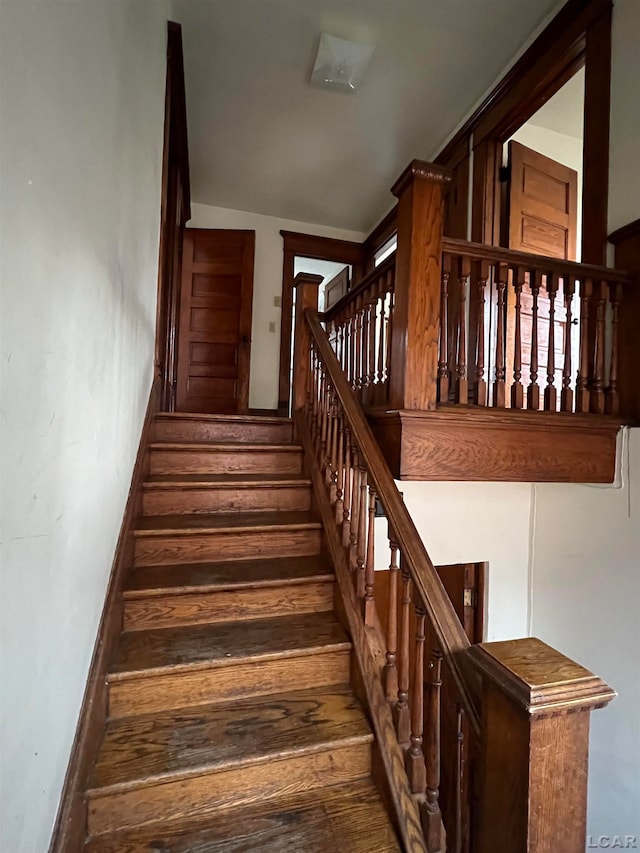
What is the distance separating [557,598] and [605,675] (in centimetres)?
45

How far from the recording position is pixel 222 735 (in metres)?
1.28

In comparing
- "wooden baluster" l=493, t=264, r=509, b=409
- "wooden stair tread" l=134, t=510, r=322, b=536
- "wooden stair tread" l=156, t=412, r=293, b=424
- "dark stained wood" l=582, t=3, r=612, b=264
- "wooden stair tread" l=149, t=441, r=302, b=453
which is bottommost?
"wooden stair tread" l=134, t=510, r=322, b=536

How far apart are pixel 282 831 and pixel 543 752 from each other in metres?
0.79

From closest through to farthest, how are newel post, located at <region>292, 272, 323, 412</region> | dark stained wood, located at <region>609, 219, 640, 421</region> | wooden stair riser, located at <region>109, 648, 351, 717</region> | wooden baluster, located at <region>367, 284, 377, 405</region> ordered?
1. wooden stair riser, located at <region>109, 648, 351, 717</region>
2. dark stained wood, located at <region>609, 219, 640, 421</region>
3. wooden baluster, located at <region>367, 284, 377, 405</region>
4. newel post, located at <region>292, 272, 323, 412</region>

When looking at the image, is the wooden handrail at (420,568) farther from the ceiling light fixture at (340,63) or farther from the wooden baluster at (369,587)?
the ceiling light fixture at (340,63)

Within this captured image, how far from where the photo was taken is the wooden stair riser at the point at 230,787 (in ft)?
3.62

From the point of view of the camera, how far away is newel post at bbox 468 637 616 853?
0.77 metres

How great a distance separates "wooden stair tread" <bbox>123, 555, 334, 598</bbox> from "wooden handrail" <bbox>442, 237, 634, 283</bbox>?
57.4 inches

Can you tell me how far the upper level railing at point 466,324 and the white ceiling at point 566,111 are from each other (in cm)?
184

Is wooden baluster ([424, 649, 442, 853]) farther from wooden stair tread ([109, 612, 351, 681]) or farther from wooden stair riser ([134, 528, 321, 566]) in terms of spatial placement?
wooden stair riser ([134, 528, 321, 566])

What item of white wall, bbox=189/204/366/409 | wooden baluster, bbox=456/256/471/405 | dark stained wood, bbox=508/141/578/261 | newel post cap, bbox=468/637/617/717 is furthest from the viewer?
white wall, bbox=189/204/366/409

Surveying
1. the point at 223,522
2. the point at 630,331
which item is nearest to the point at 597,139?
the point at 630,331

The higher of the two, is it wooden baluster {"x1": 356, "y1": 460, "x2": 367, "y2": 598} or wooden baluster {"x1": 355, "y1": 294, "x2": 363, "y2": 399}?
wooden baluster {"x1": 355, "y1": 294, "x2": 363, "y2": 399}

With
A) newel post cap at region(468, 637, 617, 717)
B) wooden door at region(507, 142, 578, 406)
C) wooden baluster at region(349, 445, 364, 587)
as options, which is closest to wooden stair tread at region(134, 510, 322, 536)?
wooden baluster at region(349, 445, 364, 587)
